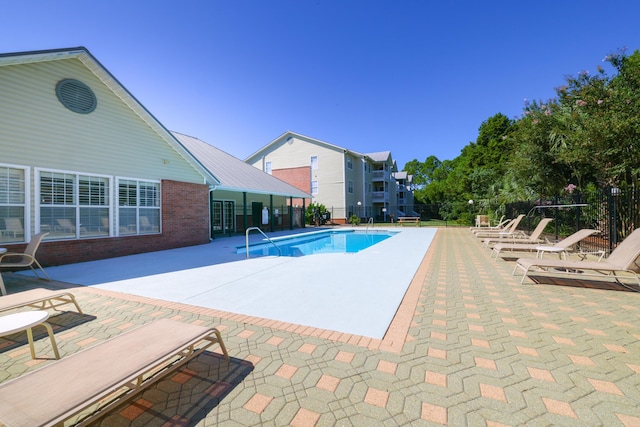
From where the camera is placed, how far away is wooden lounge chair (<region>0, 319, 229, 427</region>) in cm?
161

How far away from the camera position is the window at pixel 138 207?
10389mm

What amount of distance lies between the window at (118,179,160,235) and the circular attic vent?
2634 mm

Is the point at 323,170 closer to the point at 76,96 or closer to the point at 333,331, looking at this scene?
the point at 76,96

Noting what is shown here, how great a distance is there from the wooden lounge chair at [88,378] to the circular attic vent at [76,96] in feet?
32.6

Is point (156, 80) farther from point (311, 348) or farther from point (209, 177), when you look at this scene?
point (311, 348)

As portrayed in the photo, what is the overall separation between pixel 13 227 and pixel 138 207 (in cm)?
356

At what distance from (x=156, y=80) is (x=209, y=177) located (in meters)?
4.66

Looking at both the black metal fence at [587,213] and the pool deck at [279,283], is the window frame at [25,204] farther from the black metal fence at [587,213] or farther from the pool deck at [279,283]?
the black metal fence at [587,213]

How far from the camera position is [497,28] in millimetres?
12688

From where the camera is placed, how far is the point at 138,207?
35.8ft

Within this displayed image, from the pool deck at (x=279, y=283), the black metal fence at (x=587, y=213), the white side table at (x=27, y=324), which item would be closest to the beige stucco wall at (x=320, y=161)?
the black metal fence at (x=587, y=213)

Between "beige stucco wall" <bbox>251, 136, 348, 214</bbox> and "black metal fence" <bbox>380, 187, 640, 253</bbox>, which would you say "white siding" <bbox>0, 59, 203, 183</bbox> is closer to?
"black metal fence" <bbox>380, 187, 640, 253</bbox>

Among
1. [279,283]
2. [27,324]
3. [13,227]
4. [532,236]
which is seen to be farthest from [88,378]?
[532,236]

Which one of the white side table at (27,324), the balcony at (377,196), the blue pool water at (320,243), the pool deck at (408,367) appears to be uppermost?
the balcony at (377,196)
